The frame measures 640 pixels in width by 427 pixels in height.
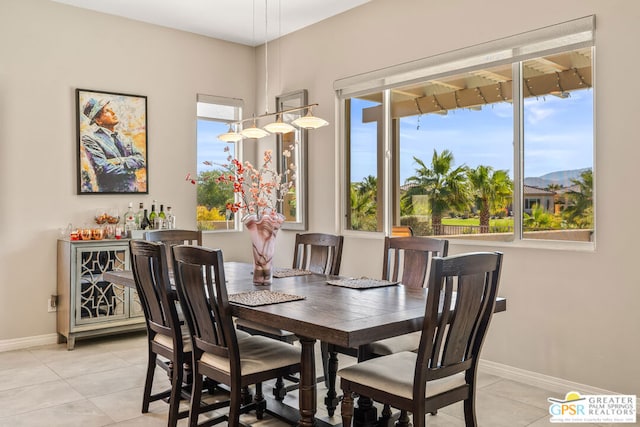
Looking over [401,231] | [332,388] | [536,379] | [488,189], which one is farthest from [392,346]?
[401,231]

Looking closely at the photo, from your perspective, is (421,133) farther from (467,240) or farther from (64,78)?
(64,78)

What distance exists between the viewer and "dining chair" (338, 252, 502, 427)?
204cm

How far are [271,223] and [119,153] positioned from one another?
8.41ft

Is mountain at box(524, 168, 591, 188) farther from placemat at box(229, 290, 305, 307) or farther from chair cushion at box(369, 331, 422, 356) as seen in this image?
placemat at box(229, 290, 305, 307)

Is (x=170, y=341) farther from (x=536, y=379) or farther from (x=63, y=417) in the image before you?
(x=536, y=379)

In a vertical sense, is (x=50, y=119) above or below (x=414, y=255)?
above

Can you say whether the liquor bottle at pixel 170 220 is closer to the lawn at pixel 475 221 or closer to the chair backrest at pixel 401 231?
the chair backrest at pixel 401 231

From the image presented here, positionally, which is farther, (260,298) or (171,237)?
(171,237)

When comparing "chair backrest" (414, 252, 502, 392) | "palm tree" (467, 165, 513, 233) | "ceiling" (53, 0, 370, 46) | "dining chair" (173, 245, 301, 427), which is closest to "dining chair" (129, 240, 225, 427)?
"dining chair" (173, 245, 301, 427)

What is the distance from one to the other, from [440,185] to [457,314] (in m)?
2.30

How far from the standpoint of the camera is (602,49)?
3.22m

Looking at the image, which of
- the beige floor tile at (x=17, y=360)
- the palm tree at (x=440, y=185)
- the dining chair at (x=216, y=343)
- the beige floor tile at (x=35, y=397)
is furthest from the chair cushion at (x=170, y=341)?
the palm tree at (x=440, y=185)

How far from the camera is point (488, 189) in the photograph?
394 centimetres

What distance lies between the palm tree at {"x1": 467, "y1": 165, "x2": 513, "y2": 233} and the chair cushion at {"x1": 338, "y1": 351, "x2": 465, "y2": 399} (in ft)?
5.82
